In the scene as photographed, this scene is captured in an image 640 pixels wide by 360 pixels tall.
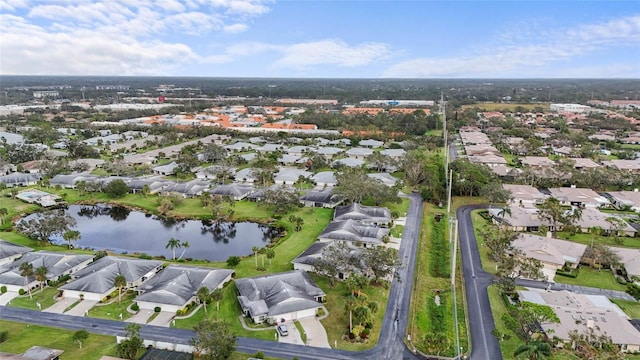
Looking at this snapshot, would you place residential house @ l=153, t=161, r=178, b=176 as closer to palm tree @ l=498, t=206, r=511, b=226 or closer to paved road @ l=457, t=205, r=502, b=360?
paved road @ l=457, t=205, r=502, b=360

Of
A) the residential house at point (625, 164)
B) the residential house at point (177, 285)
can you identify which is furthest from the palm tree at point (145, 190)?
the residential house at point (625, 164)

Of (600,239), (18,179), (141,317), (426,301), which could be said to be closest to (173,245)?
(141,317)

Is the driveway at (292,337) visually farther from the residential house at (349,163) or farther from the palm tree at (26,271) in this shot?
the residential house at (349,163)

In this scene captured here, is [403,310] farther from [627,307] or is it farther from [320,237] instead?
[627,307]

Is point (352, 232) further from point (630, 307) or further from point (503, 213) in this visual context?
point (630, 307)

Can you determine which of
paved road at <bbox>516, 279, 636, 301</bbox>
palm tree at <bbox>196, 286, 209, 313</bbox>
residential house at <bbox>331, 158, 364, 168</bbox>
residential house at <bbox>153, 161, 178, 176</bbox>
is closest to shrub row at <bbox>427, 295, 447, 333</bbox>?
paved road at <bbox>516, 279, 636, 301</bbox>
